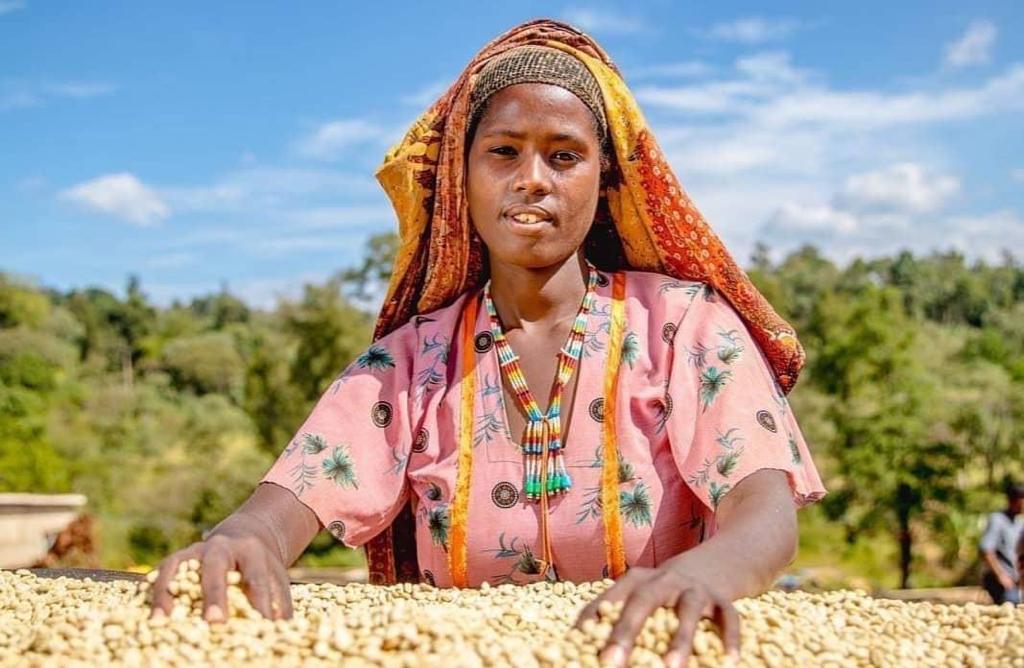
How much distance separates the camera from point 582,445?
1.98m

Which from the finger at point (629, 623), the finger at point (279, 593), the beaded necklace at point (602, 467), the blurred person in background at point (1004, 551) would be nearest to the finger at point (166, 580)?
the finger at point (279, 593)

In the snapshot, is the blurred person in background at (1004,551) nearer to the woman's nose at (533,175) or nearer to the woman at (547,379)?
the woman at (547,379)

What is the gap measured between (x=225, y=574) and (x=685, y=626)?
0.68 meters

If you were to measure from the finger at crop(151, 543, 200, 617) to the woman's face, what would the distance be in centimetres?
81

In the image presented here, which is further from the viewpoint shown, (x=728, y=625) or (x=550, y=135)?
(x=550, y=135)

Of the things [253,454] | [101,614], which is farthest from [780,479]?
[253,454]

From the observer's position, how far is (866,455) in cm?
1656

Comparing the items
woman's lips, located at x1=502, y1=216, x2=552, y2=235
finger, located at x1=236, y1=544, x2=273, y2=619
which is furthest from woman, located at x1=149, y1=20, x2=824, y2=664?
finger, located at x1=236, y1=544, x2=273, y2=619

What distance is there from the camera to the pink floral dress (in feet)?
6.31

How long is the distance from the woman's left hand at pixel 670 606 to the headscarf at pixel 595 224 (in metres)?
0.84

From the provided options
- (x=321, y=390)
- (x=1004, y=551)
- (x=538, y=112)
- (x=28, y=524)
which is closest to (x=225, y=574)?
(x=538, y=112)

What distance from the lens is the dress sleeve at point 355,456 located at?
205cm

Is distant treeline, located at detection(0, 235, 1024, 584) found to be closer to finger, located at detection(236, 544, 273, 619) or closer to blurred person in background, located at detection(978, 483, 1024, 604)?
blurred person in background, located at detection(978, 483, 1024, 604)

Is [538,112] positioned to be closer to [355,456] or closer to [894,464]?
[355,456]
